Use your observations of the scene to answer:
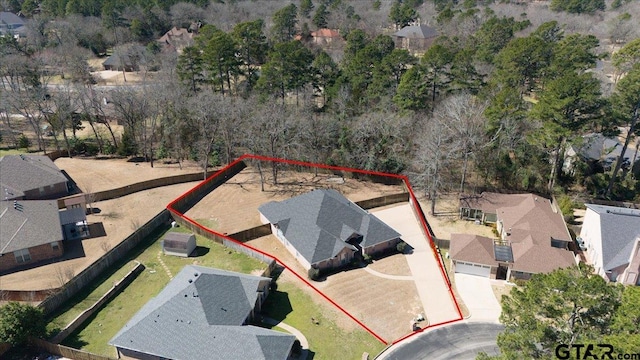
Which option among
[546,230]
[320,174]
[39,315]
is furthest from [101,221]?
[546,230]

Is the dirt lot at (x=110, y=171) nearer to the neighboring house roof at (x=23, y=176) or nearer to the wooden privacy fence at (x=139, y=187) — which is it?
the wooden privacy fence at (x=139, y=187)

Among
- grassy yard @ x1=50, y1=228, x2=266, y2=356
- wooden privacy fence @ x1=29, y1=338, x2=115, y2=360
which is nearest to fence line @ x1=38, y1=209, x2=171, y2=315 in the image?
grassy yard @ x1=50, y1=228, x2=266, y2=356

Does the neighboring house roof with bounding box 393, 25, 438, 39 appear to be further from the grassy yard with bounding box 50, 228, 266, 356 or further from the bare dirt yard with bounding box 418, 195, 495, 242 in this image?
the grassy yard with bounding box 50, 228, 266, 356

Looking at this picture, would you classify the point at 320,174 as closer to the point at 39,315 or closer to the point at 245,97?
the point at 245,97

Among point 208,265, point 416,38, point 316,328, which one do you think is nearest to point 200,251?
point 208,265

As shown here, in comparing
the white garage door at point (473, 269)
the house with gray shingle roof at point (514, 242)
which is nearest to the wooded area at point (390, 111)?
the house with gray shingle roof at point (514, 242)

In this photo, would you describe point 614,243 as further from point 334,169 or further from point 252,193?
point 252,193
